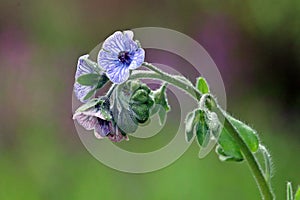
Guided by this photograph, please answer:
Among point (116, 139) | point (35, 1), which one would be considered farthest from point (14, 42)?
point (116, 139)

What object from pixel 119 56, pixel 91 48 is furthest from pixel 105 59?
pixel 91 48

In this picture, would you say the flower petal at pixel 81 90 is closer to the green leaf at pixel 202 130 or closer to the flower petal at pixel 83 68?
the flower petal at pixel 83 68

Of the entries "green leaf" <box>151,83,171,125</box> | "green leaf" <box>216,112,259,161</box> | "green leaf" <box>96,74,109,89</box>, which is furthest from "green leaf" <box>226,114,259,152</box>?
"green leaf" <box>96,74,109,89</box>

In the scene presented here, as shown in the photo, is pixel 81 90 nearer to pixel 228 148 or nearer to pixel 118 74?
pixel 118 74

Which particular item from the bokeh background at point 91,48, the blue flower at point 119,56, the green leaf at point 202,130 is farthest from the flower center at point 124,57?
the bokeh background at point 91,48

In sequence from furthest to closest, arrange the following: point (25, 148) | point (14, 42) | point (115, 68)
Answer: point (14, 42) < point (25, 148) < point (115, 68)

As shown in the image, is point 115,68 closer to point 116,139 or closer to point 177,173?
point 116,139
